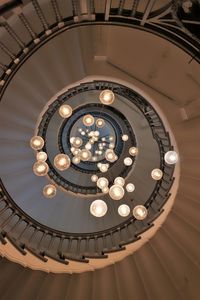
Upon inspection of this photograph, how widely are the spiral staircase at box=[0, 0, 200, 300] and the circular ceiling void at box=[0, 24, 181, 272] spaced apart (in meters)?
0.22

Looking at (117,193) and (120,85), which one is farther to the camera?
(120,85)

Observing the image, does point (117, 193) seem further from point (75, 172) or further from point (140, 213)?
point (75, 172)

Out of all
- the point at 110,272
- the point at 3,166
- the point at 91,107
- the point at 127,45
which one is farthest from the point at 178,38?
the point at 91,107

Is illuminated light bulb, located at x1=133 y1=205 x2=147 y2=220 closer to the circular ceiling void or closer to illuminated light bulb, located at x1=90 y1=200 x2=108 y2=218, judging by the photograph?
illuminated light bulb, located at x1=90 y1=200 x2=108 y2=218

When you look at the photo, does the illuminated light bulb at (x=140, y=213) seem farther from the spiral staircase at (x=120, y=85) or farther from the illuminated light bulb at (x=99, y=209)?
the spiral staircase at (x=120, y=85)

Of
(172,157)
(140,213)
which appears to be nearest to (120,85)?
(172,157)

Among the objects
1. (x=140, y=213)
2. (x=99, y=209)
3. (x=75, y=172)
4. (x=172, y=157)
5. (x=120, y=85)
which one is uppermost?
(x=120, y=85)

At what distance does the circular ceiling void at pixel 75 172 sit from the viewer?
6148mm

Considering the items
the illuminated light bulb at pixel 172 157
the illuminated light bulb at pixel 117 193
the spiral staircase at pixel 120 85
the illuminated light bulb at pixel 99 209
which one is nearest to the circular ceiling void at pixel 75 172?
the spiral staircase at pixel 120 85

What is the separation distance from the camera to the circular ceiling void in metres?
6.15

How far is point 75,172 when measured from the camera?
9336 millimetres

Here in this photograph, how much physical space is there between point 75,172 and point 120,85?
4.79 m

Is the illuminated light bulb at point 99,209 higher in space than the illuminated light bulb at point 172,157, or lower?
lower

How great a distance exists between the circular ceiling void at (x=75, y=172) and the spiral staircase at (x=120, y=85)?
0.73 ft
